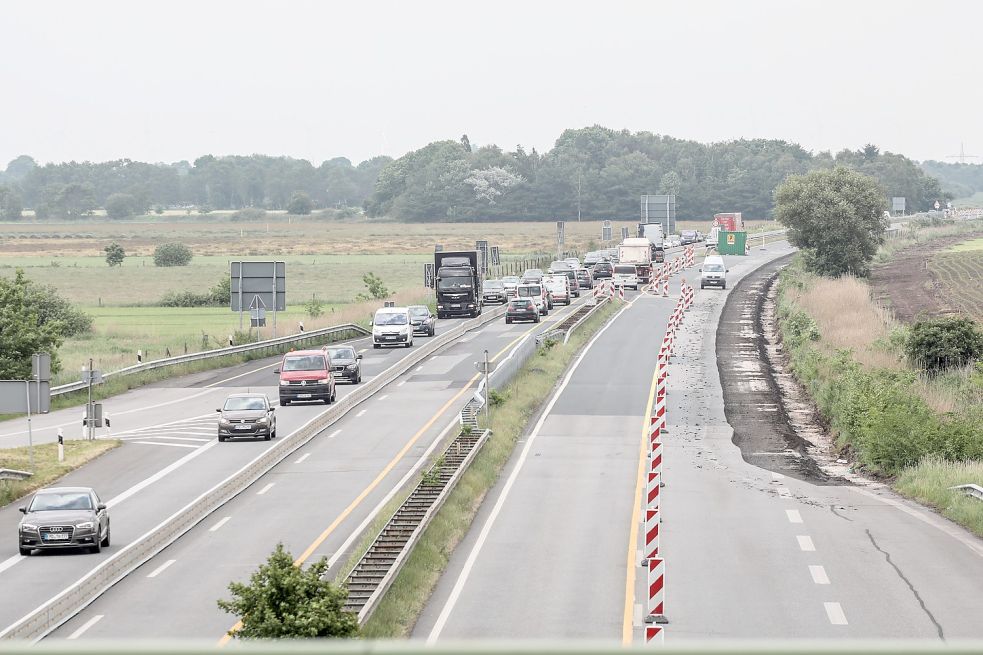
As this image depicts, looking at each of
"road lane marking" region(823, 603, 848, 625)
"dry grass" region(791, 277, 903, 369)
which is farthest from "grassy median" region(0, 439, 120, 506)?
"dry grass" region(791, 277, 903, 369)

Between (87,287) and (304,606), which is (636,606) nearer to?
(304,606)

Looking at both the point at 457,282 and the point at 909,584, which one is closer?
the point at 909,584

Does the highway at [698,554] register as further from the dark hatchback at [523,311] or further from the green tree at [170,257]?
the green tree at [170,257]

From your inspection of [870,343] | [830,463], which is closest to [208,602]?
[830,463]

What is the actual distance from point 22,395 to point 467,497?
1098 cm

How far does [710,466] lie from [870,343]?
21.0 metres

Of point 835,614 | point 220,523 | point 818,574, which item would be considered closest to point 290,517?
point 220,523

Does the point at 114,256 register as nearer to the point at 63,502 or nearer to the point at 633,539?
the point at 63,502

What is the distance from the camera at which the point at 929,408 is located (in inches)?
1427

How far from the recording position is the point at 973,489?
28.4m

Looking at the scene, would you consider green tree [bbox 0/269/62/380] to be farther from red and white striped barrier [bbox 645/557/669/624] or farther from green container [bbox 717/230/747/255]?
green container [bbox 717/230/747/255]

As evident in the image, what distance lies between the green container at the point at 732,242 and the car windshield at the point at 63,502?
103 metres

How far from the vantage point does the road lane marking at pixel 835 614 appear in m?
19.8

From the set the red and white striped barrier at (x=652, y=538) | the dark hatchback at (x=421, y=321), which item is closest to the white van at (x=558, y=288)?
the dark hatchback at (x=421, y=321)
